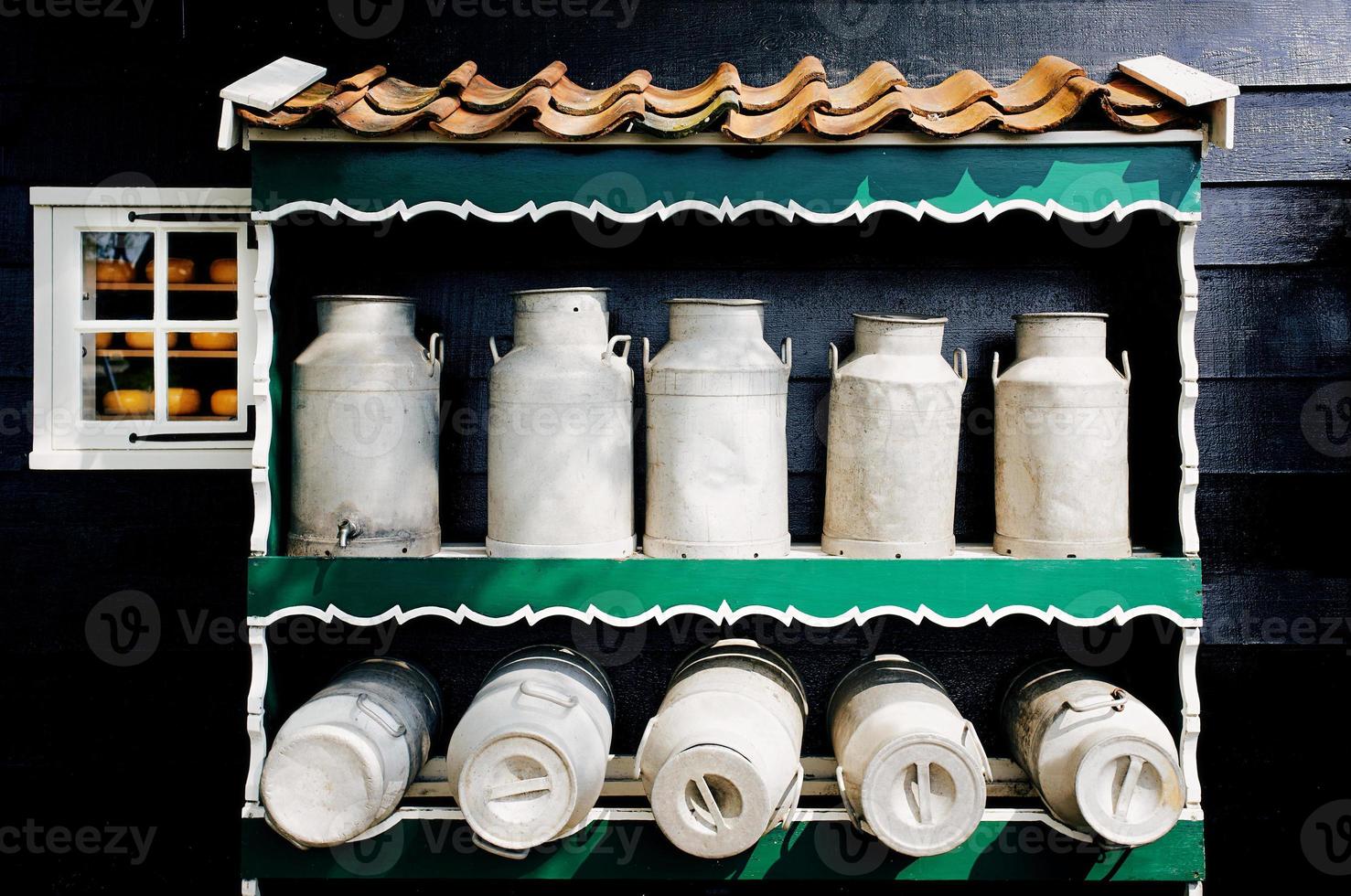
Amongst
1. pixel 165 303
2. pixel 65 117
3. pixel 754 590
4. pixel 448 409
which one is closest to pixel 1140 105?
pixel 754 590

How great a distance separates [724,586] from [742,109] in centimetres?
100

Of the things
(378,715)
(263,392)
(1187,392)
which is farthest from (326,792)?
(1187,392)

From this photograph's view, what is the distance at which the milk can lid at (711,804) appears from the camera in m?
2.02

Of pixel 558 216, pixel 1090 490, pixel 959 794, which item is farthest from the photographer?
pixel 558 216

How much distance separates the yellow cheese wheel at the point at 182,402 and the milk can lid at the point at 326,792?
0.99m

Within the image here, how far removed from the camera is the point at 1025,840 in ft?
7.20

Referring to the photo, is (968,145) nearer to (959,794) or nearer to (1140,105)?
(1140,105)

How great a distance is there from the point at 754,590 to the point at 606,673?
2.21ft

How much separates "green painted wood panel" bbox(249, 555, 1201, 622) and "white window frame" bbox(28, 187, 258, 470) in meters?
0.63

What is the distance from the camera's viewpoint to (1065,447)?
2.25 metres

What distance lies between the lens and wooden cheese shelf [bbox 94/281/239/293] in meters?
2.63

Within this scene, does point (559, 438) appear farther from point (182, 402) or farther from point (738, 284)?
point (182, 402)

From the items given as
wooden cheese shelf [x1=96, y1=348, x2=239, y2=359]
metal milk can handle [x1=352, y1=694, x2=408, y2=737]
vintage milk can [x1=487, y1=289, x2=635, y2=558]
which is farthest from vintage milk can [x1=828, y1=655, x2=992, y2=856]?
wooden cheese shelf [x1=96, y1=348, x2=239, y2=359]

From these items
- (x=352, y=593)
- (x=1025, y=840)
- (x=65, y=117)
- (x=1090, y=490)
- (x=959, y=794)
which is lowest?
(x=1025, y=840)
